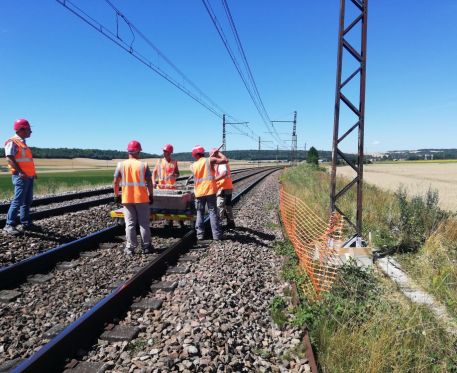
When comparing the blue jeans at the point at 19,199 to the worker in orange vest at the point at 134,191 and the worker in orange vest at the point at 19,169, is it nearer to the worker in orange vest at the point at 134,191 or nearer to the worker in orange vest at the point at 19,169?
the worker in orange vest at the point at 19,169

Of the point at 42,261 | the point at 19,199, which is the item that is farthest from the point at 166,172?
the point at 42,261

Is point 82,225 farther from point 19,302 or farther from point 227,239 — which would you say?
point 19,302

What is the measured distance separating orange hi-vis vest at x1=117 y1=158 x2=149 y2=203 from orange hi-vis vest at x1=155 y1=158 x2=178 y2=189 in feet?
8.06

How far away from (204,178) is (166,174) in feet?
5.55

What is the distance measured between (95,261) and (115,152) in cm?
13615

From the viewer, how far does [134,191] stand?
22.4 feet

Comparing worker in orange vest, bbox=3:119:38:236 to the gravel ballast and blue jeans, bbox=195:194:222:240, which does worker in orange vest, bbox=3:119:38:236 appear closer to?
blue jeans, bbox=195:194:222:240

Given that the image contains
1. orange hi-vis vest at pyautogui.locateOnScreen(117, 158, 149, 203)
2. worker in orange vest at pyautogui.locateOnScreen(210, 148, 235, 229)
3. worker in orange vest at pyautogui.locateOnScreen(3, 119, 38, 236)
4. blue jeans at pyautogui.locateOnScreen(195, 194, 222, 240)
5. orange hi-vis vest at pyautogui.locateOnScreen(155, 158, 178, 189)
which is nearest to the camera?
orange hi-vis vest at pyautogui.locateOnScreen(117, 158, 149, 203)

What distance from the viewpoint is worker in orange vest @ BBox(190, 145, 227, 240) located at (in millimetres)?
8070

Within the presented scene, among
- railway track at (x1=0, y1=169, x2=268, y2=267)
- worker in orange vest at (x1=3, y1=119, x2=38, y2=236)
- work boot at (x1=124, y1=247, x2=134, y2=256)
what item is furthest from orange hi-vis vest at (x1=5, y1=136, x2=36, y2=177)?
work boot at (x1=124, y1=247, x2=134, y2=256)

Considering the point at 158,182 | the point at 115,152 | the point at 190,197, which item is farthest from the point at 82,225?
the point at 115,152

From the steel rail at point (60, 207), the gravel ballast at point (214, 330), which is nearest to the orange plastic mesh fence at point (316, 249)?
the gravel ballast at point (214, 330)

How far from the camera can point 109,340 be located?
3875 mm

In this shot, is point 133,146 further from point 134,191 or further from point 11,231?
point 11,231
